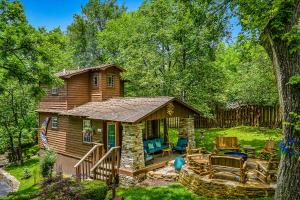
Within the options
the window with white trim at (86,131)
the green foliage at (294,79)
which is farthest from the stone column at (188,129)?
the green foliage at (294,79)

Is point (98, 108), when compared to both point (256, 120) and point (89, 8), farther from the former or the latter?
point (89, 8)

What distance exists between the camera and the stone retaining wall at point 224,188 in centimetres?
923

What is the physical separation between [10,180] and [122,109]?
10.6 m

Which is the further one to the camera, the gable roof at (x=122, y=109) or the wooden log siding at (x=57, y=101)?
the wooden log siding at (x=57, y=101)

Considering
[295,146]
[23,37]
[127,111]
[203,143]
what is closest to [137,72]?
[127,111]

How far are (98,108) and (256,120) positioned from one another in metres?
14.2

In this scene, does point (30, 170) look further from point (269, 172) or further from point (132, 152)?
point (269, 172)

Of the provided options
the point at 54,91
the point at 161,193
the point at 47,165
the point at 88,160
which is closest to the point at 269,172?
the point at 161,193

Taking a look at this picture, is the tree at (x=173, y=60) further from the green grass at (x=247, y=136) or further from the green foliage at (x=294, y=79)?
the green foliage at (x=294, y=79)

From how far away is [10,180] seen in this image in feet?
64.2

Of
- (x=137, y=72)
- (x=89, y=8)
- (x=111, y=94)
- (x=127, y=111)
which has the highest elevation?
(x=89, y=8)

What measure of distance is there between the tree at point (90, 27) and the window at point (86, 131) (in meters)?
22.1

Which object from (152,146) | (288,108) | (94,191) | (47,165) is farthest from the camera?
(47,165)

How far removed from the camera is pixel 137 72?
1930cm
